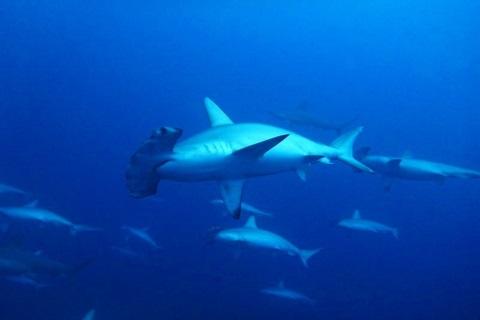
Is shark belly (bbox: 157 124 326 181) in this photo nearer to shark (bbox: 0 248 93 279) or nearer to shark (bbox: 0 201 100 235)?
shark (bbox: 0 248 93 279)

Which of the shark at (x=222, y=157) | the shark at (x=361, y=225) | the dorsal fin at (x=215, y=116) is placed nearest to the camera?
the shark at (x=222, y=157)

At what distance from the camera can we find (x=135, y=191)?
3.05 m

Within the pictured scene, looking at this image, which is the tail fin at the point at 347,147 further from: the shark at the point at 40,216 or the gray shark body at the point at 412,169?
the shark at the point at 40,216

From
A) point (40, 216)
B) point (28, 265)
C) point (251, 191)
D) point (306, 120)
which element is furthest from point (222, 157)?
point (251, 191)

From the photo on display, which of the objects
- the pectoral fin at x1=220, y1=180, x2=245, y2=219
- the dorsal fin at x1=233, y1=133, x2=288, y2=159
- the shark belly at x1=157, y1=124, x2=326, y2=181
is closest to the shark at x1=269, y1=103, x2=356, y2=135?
the shark belly at x1=157, y1=124, x2=326, y2=181

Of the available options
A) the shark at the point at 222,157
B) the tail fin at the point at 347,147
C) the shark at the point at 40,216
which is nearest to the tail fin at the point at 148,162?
the shark at the point at 222,157

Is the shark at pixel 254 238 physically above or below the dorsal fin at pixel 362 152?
below

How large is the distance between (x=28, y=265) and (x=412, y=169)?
7.61m

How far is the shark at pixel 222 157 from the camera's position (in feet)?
9.82

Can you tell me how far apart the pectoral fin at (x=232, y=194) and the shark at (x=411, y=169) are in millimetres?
5645

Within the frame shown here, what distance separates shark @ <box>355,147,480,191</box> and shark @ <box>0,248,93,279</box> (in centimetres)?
583

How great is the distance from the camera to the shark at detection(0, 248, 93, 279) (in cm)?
749

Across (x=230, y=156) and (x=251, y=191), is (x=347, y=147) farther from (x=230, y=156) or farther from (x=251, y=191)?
(x=251, y=191)

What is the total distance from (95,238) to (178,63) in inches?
4205
